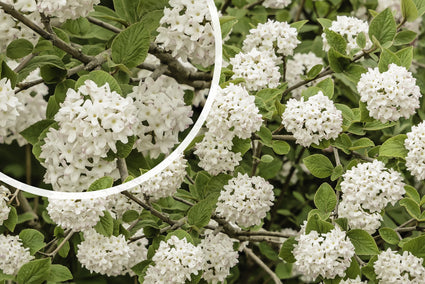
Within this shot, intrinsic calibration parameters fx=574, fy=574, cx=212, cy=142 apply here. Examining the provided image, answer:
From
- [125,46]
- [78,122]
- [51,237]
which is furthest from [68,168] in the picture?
[51,237]

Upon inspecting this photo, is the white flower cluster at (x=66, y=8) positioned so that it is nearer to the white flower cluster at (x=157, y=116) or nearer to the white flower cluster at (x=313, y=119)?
the white flower cluster at (x=157, y=116)

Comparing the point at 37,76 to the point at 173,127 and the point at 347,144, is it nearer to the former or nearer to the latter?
the point at 173,127

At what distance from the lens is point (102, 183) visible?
861mm

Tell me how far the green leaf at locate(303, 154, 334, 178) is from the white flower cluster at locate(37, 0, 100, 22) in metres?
0.43

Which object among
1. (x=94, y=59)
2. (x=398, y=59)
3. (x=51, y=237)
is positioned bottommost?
(x=51, y=237)

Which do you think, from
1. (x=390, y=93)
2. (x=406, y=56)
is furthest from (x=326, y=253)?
(x=406, y=56)

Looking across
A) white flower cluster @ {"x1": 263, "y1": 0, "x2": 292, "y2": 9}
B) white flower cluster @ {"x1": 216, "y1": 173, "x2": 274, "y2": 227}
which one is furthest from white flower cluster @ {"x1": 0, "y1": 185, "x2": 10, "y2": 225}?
white flower cluster @ {"x1": 263, "y1": 0, "x2": 292, "y2": 9}

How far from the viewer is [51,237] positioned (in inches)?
44.6

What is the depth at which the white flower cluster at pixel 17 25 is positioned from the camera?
2.53ft

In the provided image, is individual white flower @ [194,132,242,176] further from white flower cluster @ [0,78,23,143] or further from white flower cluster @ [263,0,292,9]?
white flower cluster @ [263,0,292,9]

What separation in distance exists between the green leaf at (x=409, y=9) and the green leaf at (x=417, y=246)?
0.38 m

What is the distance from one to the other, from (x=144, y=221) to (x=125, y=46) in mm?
321

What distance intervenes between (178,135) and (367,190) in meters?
0.30

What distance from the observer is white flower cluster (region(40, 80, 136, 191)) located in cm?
79
